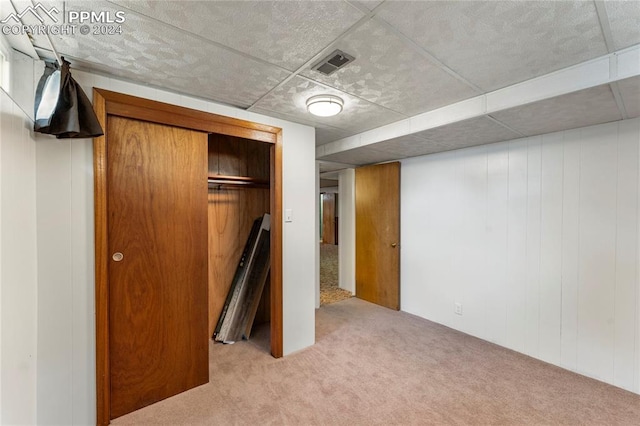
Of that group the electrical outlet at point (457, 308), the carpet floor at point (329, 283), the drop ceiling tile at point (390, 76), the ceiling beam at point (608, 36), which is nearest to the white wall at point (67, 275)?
the drop ceiling tile at point (390, 76)

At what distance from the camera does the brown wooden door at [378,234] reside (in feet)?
12.6

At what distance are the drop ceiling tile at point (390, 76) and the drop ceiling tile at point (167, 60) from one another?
0.42 m

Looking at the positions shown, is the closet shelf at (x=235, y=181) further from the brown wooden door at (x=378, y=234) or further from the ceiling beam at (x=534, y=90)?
the brown wooden door at (x=378, y=234)

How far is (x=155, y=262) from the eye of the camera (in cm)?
196

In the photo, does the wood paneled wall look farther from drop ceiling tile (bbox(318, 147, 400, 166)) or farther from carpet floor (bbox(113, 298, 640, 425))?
drop ceiling tile (bbox(318, 147, 400, 166))

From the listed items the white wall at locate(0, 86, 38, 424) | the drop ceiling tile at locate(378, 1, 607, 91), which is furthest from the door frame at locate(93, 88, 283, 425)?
the drop ceiling tile at locate(378, 1, 607, 91)

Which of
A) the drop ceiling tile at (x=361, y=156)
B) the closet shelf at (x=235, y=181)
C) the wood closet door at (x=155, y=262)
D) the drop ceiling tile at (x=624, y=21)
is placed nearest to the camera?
the drop ceiling tile at (x=624, y=21)

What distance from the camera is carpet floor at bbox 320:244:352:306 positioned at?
436 centimetres

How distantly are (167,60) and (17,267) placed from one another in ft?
4.20

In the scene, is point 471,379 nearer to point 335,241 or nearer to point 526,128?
point 526,128

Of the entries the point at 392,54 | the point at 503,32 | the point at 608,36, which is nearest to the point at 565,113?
the point at 608,36

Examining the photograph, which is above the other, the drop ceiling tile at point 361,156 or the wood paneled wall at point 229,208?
the drop ceiling tile at point 361,156

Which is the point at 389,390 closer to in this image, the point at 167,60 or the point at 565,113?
the point at 565,113

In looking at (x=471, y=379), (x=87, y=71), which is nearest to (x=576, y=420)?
(x=471, y=379)
